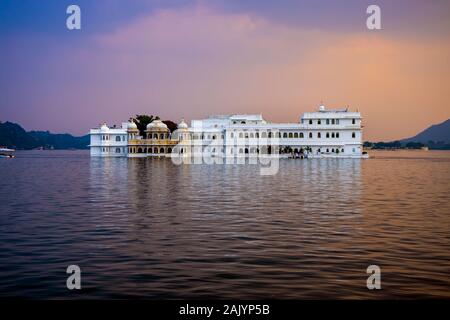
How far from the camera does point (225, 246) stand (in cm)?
1430

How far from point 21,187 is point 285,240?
23500 millimetres

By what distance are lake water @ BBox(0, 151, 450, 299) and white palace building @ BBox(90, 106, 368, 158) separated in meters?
59.7

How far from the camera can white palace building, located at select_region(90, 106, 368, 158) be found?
8600cm

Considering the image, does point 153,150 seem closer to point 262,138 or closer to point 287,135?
point 262,138

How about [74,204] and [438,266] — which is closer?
[438,266]

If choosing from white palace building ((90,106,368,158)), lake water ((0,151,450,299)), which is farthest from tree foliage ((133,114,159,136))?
lake water ((0,151,450,299))

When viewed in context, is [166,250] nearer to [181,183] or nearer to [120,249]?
[120,249]

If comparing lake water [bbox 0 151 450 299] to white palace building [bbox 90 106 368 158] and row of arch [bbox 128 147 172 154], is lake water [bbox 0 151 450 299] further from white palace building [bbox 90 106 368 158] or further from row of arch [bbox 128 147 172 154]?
row of arch [bbox 128 147 172 154]

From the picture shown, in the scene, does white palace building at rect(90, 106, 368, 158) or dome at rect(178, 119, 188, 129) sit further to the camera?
dome at rect(178, 119, 188, 129)

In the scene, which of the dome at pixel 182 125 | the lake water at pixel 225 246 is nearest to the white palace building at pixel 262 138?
the dome at pixel 182 125
